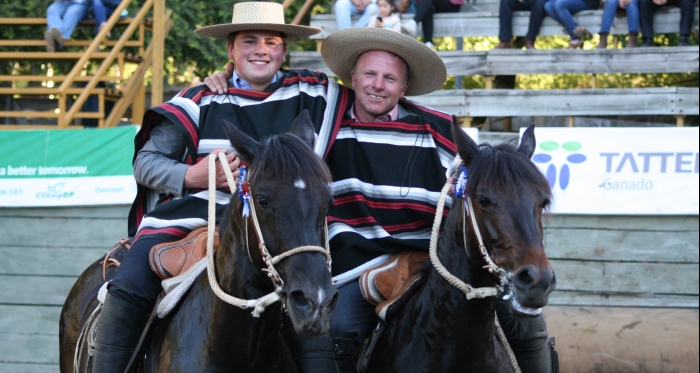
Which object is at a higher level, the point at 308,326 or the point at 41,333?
the point at 308,326

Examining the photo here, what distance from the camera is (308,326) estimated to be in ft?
8.25

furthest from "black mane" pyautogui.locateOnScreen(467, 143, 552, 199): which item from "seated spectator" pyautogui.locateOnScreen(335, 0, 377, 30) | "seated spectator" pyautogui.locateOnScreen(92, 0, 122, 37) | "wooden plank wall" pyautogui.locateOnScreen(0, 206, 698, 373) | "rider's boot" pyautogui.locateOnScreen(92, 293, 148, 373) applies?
"seated spectator" pyautogui.locateOnScreen(92, 0, 122, 37)

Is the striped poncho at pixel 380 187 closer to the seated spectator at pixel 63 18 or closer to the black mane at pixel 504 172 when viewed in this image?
the black mane at pixel 504 172

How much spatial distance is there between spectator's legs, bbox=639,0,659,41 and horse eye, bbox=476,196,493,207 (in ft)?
23.1

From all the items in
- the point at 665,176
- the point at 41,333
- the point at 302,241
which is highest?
the point at 302,241

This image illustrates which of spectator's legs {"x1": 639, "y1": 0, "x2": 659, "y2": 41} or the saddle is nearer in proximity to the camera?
the saddle

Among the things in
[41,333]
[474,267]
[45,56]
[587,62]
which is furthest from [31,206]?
[587,62]

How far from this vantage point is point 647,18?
9.31 metres

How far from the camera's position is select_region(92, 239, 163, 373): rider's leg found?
335 cm

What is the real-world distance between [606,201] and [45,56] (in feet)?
23.9

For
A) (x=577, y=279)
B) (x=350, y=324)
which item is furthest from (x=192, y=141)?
(x=577, y=279)

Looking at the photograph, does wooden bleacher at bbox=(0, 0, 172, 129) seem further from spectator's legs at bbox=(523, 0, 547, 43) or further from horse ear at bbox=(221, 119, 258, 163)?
horse ear at bbox=(221, 119, 258, 163)

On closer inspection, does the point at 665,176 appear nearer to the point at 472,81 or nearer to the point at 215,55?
the point at 472,81

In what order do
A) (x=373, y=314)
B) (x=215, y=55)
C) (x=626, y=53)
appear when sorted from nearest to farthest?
1. (x=373, y=314)
2. (x=626, y=53)
3. (x=215, y=55)
